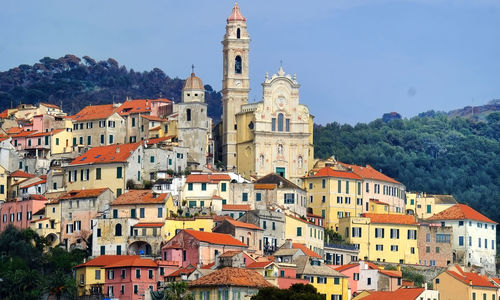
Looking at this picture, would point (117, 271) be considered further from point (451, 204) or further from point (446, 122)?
point (446, 122)

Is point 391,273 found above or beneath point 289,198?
beneath

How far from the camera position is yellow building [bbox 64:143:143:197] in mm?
106500

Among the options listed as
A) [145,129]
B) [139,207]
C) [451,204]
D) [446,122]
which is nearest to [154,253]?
[139,207]

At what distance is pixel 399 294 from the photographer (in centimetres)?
9112

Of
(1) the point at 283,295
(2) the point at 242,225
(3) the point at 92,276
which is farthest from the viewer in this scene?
(2) the point at 242,225

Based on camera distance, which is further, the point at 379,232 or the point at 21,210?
the point at 379,232

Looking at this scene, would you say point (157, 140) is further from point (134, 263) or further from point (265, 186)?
point (134, 263)

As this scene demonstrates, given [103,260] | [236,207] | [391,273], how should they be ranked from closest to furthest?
[103,260]
[391,273]
[236,207]

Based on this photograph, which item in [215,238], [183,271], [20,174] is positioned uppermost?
[20,174]

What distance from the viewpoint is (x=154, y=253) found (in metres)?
98.0

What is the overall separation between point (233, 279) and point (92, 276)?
43.9 feet

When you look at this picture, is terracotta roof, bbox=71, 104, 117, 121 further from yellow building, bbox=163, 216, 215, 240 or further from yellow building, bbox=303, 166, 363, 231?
yellow building, bbox=163, 216, 215, 240

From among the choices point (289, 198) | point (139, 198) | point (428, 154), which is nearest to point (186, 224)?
point (139, 198)

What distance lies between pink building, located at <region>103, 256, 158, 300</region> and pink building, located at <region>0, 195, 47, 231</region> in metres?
15.3
